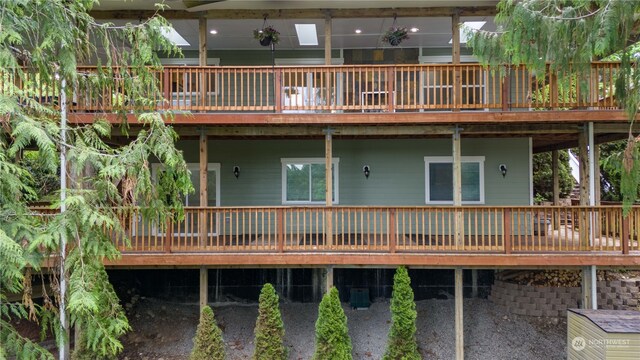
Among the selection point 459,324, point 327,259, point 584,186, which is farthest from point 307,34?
point 459,324

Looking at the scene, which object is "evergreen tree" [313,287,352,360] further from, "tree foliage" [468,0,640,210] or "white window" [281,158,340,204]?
"tree foliage" [468,0,640,210]

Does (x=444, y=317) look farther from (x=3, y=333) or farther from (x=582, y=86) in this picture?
(x=3, y=333)

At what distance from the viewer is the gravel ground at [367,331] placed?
7.82m

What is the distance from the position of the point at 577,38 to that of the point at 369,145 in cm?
562

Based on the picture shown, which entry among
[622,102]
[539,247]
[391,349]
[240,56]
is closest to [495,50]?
[622,102]

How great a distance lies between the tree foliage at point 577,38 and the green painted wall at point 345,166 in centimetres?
448

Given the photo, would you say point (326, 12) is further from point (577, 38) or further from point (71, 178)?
point (71, 178)

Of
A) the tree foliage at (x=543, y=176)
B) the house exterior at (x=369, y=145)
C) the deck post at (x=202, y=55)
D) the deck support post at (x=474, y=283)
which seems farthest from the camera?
the tree foliage at (x=543, y=176)

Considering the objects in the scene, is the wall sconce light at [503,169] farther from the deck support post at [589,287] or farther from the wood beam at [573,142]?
the deck support post at [589,287]

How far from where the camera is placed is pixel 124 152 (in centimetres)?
474

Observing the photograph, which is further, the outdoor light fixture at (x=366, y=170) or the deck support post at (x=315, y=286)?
the outdoor light fixture at (x=366, y=170)

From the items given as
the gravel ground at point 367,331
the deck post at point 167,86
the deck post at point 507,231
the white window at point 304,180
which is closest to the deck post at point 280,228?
the gravel ground at point 367,331

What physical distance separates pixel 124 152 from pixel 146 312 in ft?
19.8

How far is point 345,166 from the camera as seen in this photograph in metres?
10.6
